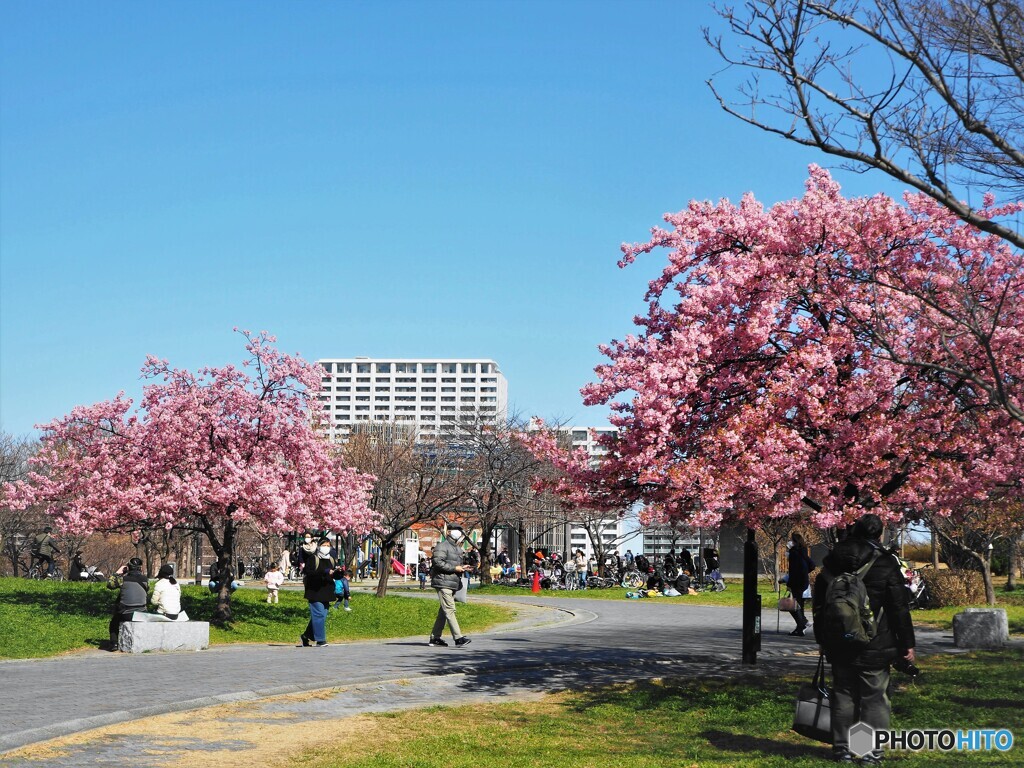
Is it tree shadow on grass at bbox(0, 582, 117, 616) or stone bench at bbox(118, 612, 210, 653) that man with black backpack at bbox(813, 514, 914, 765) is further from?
tree shadow on grass at bbox(0, 582, 117, 616)

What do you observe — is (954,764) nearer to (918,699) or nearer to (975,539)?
(918,699)

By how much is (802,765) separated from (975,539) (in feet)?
101

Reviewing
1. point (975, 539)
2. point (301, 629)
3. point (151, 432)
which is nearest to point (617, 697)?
point (301, 629)

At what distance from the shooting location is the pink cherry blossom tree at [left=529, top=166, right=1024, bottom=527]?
12.2 metres

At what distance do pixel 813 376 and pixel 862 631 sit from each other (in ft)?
15.9

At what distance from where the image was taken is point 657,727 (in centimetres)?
1012

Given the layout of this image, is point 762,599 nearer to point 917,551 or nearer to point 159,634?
point 159,634

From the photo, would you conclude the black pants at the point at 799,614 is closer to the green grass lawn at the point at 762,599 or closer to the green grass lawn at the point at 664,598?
the green grass lawn at the point at 762,599

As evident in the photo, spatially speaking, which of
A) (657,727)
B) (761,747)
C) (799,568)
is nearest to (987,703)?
(761,747)

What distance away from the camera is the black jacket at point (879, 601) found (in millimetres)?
8141

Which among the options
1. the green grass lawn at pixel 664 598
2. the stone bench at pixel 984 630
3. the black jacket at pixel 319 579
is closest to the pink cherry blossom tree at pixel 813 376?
the black jacket at pixel 319 579

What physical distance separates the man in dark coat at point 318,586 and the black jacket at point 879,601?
35.5 feet
